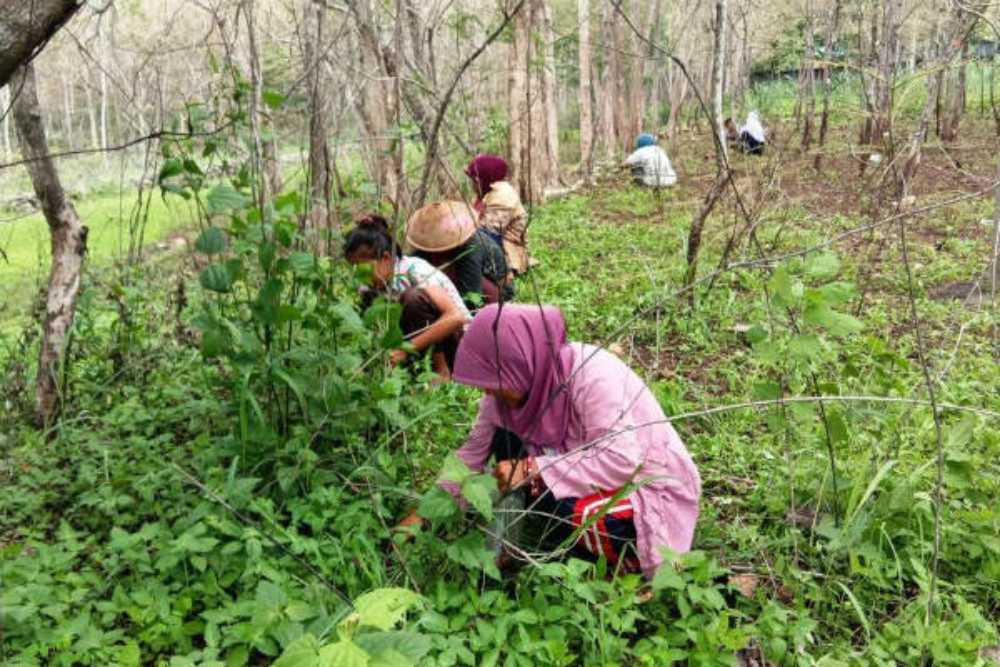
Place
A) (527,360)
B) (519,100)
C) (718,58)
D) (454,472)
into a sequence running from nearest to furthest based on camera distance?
1. (454,472)
2. (527,360)
3. (718,58)
4. (519,100)

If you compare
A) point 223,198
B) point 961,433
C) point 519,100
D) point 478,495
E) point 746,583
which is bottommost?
point 746,583

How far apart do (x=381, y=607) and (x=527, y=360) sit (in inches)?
40.7

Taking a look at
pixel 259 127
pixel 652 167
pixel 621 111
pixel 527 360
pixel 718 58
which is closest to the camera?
pixel 527 360

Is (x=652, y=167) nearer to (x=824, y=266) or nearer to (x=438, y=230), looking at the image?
(x=438, y=230)

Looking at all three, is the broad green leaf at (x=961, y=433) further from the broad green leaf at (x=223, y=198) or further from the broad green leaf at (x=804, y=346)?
the broad green leaf at (x=223, y=198)

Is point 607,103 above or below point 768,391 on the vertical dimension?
above

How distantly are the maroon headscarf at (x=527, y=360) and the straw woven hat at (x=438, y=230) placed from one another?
1.68m

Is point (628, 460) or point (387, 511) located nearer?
point (628, 460)

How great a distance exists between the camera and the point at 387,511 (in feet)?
6.92

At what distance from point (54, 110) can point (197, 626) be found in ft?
124

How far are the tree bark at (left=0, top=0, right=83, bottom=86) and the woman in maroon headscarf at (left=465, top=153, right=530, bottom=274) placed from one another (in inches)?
122

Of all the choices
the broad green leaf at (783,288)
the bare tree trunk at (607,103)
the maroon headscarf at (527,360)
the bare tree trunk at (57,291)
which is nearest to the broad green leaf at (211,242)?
the maroon headscarf at (527,360)

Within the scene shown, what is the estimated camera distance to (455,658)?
5.32 ft

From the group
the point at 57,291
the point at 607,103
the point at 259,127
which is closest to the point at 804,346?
the point at 259,127
